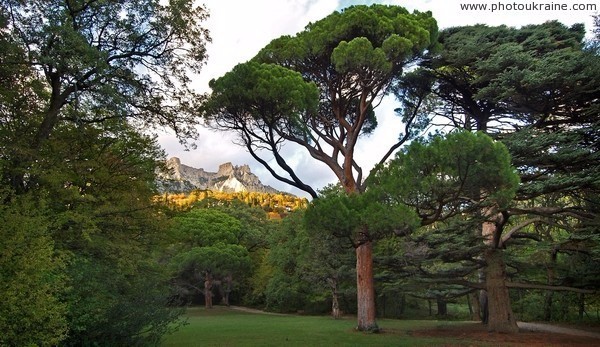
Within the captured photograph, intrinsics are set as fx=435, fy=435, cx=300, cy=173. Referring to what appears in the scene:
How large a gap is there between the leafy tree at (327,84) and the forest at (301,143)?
0.06 meters

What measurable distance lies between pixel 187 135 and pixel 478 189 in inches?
288

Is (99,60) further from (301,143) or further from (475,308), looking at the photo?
(475,308)

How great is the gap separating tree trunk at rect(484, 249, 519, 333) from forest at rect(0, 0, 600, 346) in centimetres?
4

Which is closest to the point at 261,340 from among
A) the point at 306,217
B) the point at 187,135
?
the point at 306,217

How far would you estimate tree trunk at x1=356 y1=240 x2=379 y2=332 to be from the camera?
1445 cm

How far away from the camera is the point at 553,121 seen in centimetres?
1375

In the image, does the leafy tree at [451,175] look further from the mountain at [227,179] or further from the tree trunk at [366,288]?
the mountain at [227,179]

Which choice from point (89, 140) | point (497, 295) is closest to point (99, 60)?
point (89, 140)

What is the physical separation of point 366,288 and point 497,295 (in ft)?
15.0

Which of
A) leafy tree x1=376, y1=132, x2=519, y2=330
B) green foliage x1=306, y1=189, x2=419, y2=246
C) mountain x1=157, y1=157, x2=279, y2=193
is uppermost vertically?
mountain x1=157, y1=157, x2=279, y2=193

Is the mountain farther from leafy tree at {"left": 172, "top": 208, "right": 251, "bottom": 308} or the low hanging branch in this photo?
the low hanging branch

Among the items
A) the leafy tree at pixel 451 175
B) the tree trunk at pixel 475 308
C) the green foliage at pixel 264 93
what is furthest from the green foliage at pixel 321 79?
the tree trunk at pixel 475 308

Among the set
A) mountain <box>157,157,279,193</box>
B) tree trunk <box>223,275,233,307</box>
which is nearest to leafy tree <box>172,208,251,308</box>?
tree trunk <box>223,275,233,307</box>

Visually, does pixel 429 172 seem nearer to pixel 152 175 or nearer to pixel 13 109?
pixel 152 175
